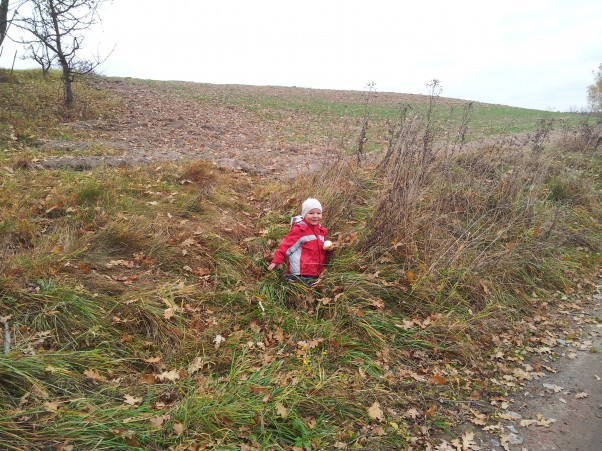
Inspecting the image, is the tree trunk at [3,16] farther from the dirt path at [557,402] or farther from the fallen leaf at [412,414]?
the dirt path at [557,402]

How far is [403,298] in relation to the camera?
4.60 meters

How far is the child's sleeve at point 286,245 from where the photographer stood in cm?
451

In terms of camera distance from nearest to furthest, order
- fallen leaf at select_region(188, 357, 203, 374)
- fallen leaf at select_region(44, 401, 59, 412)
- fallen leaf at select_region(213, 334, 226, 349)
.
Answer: fallen leaf at select_region(44, 401, 59, 412) < fallen leaf at select_region(188, 357, 203, 374) < fallen leaf at select_region(213, 334, 226, 349)

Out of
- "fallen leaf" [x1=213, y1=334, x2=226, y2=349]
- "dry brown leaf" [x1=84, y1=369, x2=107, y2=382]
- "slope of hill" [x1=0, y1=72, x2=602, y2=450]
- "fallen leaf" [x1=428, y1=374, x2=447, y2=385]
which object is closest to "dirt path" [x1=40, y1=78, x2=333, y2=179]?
"slope of hill" [x1=0, y1=72, x2=602, y2=450]

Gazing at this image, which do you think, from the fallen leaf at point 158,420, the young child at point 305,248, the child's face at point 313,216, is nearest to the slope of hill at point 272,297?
the fallen leaf at point 158,420

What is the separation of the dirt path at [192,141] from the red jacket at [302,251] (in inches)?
97.5

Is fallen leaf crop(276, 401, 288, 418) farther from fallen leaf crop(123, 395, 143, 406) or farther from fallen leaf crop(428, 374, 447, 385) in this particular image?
fallen leaf crop(428, 374, 447, 385)

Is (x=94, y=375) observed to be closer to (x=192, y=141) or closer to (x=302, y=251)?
(x=302, y=251)

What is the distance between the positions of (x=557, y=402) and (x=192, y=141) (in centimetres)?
928

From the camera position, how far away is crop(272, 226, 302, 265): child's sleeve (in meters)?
4.51

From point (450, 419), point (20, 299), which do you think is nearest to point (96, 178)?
point (20, 299)

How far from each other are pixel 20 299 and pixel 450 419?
3.62m

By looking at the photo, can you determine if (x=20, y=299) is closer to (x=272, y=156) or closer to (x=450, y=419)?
(x=450, y=419)

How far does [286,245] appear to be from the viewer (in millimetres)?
4535
